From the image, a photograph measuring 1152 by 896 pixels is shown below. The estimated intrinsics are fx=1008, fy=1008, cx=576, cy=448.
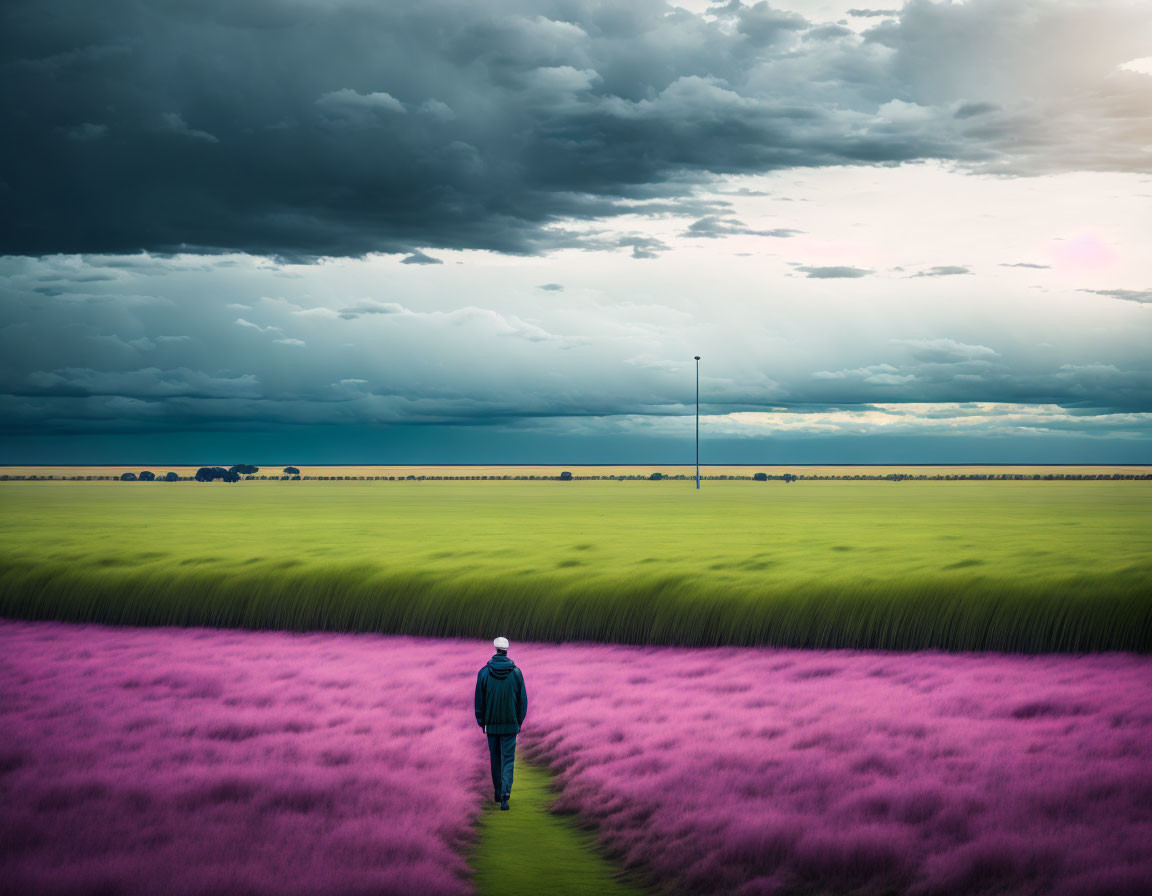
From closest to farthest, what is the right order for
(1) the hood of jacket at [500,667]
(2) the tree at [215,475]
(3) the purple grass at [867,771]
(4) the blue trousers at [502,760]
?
1. (3) the purple grass at [867,771]
2. (1) the hood of jacket at [500,667]
3. (4) the blue trousers at [502,760]
4. (2) the tree at [215,475]

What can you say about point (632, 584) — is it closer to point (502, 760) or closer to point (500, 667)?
point (502, 760)

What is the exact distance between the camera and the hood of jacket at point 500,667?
1125 cm

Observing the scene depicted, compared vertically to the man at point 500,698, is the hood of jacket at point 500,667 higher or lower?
higher

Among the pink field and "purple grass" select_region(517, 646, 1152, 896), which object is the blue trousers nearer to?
the pink field

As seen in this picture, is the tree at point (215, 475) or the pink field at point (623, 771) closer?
the pink field at point (623, 771)

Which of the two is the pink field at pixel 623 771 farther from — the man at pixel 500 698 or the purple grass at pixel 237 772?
the man at pixel 500 698

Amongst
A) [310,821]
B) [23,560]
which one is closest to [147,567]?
[23,560]

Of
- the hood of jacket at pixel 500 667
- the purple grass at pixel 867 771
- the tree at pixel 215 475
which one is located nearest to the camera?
the purple grass at pixel 867 771

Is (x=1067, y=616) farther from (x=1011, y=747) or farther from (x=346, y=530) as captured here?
(x=346, y=530)

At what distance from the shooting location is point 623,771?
1303cm

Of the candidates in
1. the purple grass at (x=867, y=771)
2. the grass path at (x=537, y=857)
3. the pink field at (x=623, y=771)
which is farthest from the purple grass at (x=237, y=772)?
the purple grass at (x=867, y=771)

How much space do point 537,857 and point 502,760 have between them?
1.39 meters

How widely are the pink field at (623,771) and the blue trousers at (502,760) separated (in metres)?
0.47

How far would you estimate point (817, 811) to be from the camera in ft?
36.1
